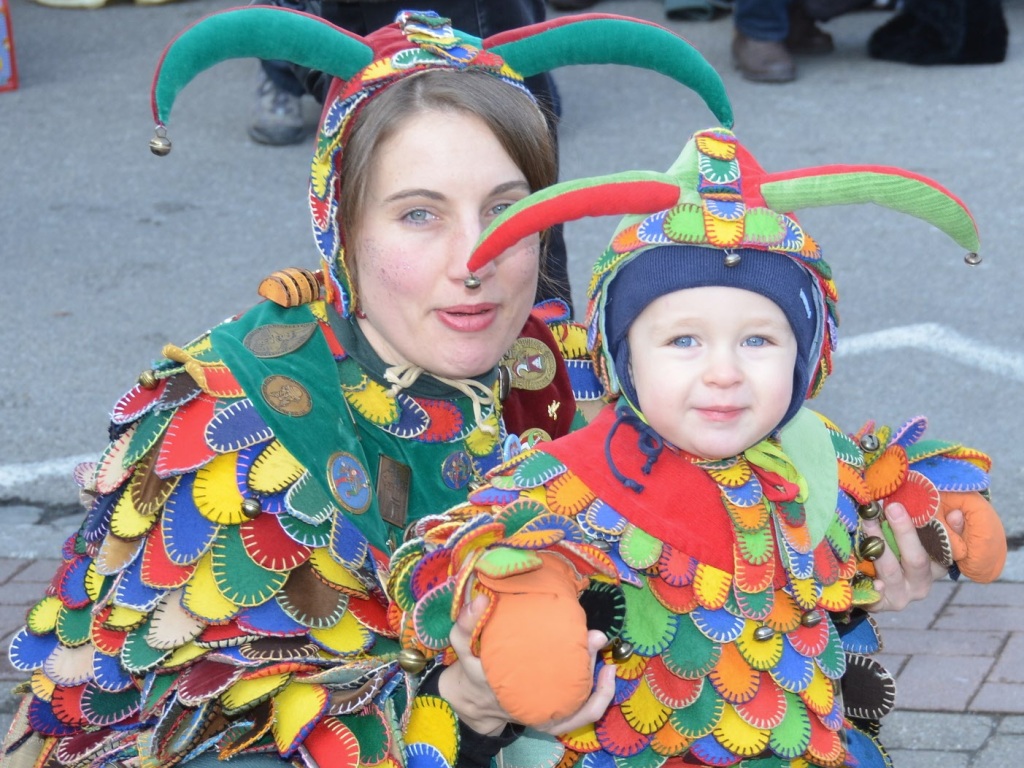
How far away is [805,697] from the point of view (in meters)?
2.08

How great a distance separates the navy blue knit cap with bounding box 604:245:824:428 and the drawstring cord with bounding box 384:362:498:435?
1.04 ft

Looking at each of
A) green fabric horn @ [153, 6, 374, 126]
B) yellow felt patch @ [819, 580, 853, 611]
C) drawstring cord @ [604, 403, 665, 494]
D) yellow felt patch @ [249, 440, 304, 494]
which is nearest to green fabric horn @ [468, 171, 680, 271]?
drawstring cord @ [604, 403, 665, 494]

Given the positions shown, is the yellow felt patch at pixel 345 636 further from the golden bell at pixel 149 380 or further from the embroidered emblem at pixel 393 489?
the golden bell at pixel 149 380

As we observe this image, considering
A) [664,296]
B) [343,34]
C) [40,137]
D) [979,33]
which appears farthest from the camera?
[979,33]

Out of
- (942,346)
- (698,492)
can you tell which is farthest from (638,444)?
(942,346)

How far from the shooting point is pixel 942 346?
15.5ft

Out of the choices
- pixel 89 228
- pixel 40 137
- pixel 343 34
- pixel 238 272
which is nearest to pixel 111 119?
pixel 40 137

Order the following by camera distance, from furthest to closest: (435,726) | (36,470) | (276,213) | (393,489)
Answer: (276,213)
(36,470)
(393,489)
(435,726)

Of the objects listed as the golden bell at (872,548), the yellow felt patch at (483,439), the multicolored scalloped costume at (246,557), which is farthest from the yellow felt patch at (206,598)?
the golden bell at (872,548)

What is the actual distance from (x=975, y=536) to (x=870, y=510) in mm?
163

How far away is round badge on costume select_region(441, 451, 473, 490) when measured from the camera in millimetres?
2240

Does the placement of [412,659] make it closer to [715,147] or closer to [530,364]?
[530,364]

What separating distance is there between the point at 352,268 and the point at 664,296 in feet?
1.84

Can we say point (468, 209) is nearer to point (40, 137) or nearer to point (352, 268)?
point (352, 268)
